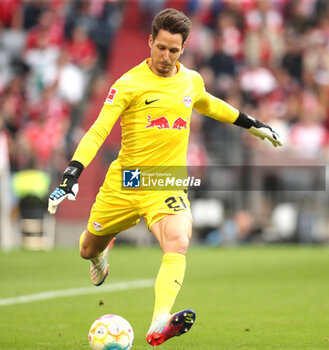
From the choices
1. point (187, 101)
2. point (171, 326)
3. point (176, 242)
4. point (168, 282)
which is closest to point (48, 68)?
point (187, 101)

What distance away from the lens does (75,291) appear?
1058cm

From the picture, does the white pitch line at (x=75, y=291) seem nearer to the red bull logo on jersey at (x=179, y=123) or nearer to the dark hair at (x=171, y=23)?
the red bull logo on jersey at (x=179, y=123)

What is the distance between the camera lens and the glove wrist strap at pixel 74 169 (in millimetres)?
6033

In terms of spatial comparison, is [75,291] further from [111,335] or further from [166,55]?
[166,55]

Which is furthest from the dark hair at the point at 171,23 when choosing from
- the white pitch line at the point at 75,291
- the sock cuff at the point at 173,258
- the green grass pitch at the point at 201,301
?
the white pitch line at the point at 75,291

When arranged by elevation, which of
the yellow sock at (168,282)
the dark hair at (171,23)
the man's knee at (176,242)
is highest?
the dark hair at (171,23)

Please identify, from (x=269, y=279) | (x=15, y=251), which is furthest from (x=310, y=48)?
(x=269, y=279)

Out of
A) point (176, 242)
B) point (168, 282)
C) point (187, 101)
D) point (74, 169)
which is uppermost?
point (187, 101)

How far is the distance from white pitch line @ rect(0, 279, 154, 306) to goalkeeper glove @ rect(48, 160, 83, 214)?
3.46 metres

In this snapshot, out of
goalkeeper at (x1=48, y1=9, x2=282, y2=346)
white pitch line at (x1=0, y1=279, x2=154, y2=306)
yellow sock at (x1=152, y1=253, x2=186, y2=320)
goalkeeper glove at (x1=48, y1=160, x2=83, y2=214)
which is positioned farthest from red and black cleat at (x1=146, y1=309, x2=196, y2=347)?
white pitch line at (x1=0, y1=279, x2=154, y2=306)

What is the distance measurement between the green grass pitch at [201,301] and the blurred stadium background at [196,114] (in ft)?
6.62

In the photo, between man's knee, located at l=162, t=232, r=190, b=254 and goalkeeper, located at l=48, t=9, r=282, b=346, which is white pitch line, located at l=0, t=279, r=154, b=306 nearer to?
goalkeeper, located at l=48, t=9, r=282, b=346

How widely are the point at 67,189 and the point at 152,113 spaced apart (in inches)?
46.1

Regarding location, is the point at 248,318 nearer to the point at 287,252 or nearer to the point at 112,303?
the point at 112,303
